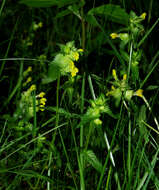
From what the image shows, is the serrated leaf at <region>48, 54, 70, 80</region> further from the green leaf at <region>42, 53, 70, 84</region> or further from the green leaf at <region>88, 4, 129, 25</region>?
the green leaf at <region>88, 4, 129, 25</region>

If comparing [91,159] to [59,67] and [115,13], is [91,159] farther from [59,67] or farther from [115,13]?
[115,13]

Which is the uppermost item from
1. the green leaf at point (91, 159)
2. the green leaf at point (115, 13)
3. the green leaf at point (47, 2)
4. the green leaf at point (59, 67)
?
the green leaf at point (47, 2)

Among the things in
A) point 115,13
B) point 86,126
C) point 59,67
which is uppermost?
point 115,13

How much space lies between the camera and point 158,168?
1526mm

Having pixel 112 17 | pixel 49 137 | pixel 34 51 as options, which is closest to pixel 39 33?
pixel 34 51

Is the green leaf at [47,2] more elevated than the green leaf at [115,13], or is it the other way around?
the green leaf at [47,2]

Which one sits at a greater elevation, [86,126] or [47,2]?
[47,2]

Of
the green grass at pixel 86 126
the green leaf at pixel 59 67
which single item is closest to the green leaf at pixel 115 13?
the green grass at pixel 86 126

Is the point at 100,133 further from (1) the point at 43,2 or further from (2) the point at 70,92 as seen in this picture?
(1) the point at 43,2

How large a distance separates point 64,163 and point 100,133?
0.23m

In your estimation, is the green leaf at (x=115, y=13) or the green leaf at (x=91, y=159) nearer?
the green leaf at (x=91, y=159)

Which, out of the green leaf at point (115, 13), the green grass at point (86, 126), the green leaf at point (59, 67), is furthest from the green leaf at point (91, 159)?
the green leaf at point (115, 13)

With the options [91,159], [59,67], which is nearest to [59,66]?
[59,67]

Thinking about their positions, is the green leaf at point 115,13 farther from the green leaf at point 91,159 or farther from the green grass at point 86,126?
the green leaf at point 91,159
